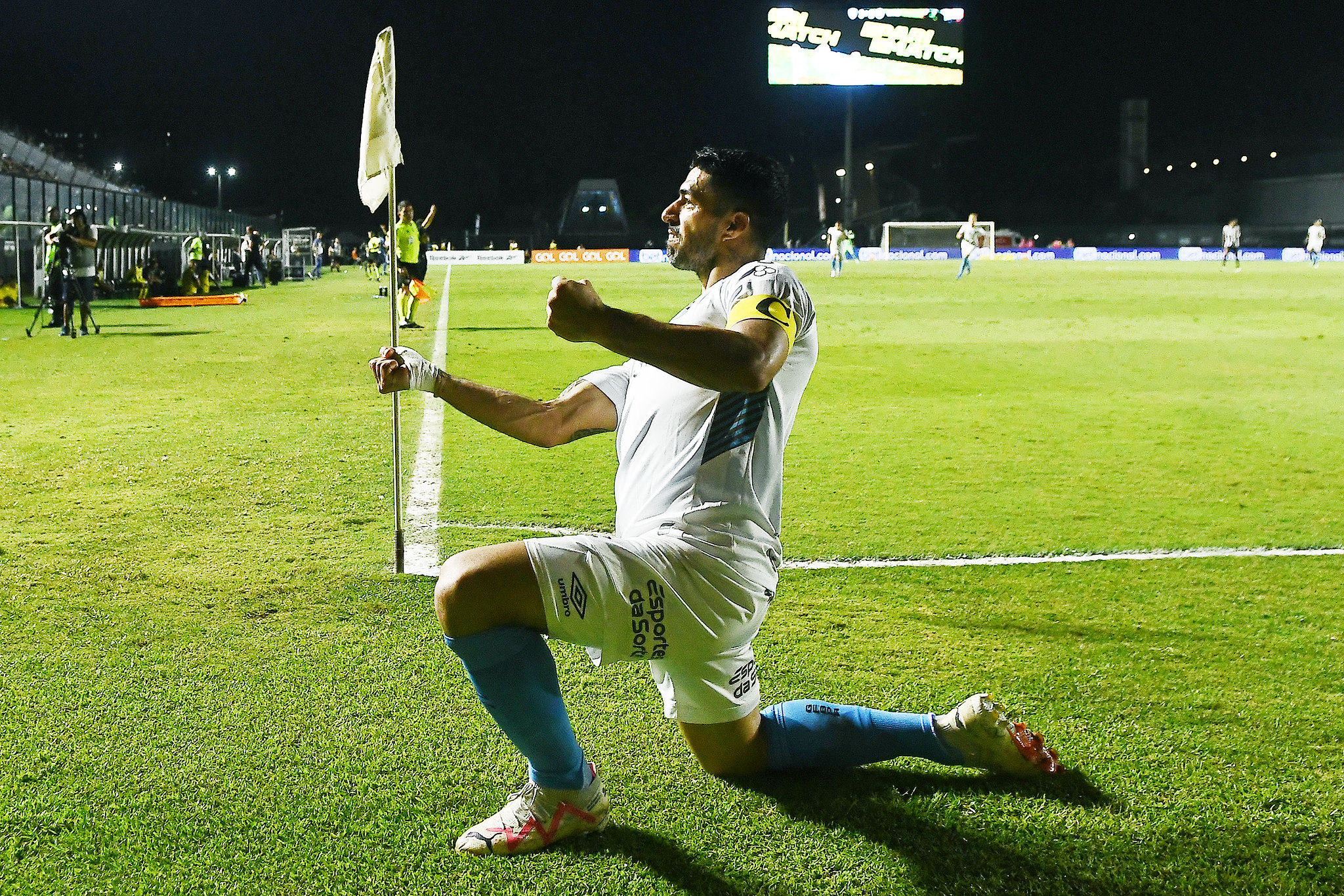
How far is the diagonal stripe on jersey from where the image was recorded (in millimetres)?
2809

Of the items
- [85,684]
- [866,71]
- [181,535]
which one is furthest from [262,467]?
[866,71]

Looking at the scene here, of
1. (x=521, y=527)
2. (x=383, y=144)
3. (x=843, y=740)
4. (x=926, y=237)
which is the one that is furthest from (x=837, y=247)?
(x=843, y=740)

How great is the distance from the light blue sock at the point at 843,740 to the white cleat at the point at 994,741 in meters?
0.04

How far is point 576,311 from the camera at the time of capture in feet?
8.04

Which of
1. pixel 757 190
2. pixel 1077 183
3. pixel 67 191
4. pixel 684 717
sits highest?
pixel 1077 183

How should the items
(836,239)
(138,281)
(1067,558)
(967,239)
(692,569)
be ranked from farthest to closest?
1. (836,239)
2. (967,239)
3. (138,281)
4. (1067,558)
5. (692,569)

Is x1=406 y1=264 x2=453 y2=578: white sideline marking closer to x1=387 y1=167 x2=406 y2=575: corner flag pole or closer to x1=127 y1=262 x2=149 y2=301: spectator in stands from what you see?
x1=387 y1=167 x2=406 y2=575: corner flag pole

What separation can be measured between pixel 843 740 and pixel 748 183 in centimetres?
146

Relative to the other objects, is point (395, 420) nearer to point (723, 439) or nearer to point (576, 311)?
point (723, 439)

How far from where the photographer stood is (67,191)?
90.6ft

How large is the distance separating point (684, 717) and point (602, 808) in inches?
11.7

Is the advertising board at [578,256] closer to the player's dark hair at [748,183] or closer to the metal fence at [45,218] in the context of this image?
the metal fence at [45,218]

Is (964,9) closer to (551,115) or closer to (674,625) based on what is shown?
(551,115)

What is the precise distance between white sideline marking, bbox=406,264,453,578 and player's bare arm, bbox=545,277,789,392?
9.16 ft
